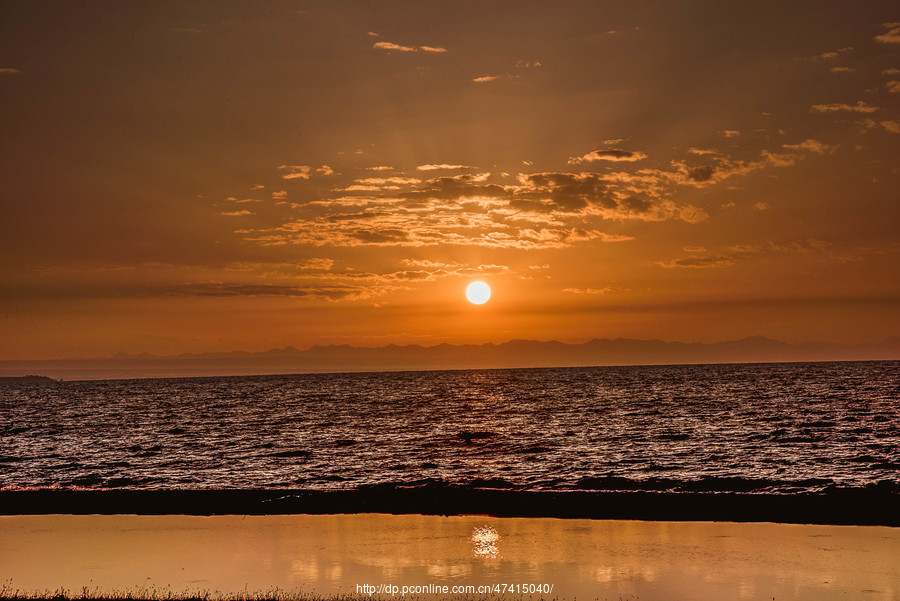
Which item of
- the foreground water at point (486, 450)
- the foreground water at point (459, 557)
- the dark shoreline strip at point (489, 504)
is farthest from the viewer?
the foreground water at point (486, 450)

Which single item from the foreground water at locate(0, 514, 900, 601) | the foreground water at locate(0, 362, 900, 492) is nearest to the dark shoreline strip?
the foreground water at locate(0, 514, 900, 601)

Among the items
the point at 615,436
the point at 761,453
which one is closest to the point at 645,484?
the point at 761,453

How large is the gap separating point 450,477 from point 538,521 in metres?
15.5

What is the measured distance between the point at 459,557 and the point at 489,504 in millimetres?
12636

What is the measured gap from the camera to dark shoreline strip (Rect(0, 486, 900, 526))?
1385 inches

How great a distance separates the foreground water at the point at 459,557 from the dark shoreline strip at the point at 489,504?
2043 mm

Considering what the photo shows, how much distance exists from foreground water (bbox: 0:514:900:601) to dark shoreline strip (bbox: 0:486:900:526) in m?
2.04

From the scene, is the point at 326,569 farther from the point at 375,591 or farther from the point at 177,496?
the point at 177,496

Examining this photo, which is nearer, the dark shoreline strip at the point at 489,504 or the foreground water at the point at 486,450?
the dark shoreline strip at the point at 489,504

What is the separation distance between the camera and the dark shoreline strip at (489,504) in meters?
35.2

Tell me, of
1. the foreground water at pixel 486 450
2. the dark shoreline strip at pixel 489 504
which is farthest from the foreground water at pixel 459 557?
the foreground water at pixel 486 450

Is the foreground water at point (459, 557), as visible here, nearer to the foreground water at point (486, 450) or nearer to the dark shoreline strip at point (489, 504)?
the dark shoreline strip at point (489, 504)

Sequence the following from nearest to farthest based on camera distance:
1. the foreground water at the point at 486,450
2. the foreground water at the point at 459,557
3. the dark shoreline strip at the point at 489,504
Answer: the foreground water at the point at 459,557
the dark shoreline strip at the point at 489,504
the foreground water at the point at 486,450

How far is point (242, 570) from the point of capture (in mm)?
24984
